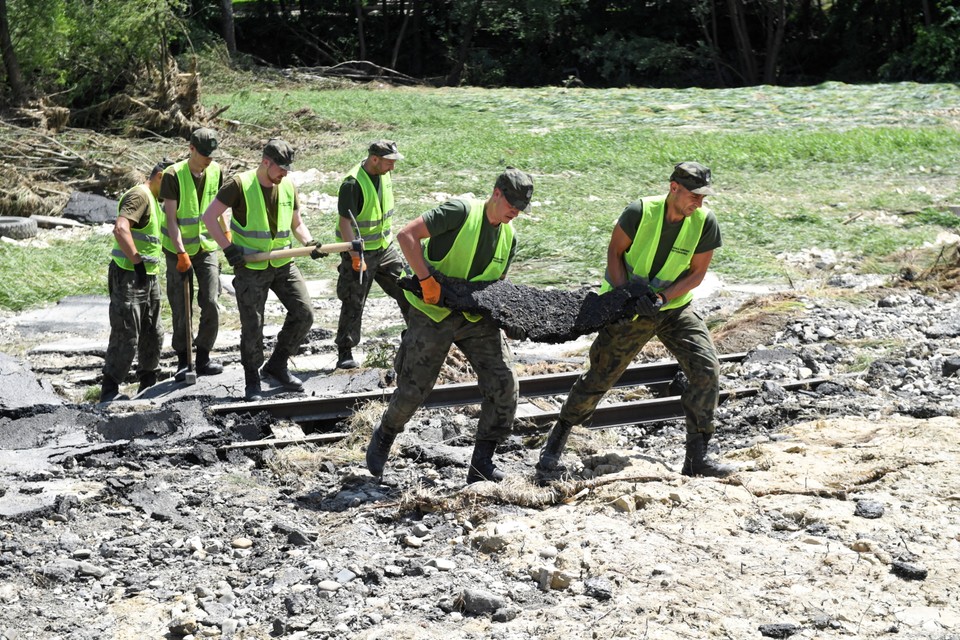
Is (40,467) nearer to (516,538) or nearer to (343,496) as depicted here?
(343,496)

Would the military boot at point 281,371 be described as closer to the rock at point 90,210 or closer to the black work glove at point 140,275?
the black work glove at point 140,275

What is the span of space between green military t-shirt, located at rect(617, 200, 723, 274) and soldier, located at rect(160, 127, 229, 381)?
3.92 metres

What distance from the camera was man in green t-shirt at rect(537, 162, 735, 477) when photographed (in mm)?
6965

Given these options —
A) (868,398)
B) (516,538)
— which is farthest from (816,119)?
(516,538)

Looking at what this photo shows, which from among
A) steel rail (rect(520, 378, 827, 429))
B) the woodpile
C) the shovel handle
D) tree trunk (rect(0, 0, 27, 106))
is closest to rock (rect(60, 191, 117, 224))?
the woodpile

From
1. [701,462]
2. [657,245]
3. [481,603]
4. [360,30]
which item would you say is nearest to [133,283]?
[657,245]

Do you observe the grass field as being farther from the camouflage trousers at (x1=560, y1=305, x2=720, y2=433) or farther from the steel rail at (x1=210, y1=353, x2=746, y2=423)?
the camouflage trousers at (x1=560, y1=305, x2=720, y2=433)

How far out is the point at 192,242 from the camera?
383 inches

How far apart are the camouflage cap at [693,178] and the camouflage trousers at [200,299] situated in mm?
4749

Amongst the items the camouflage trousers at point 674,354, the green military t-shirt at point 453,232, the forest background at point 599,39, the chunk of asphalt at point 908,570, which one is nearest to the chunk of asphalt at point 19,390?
the green military t-shirt at point 453,232

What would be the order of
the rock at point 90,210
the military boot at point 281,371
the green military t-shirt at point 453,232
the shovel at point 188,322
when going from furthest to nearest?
the rock at point 90,210 < the shovel at point 188,322 < the military boot at point 281,371 < the green military t-shirt at point 453,232

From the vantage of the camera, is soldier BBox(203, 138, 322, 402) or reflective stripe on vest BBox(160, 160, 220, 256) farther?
reflective stripe on vest BBox(160, 160, 220, 256)

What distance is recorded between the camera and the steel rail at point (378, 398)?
28.4 ft

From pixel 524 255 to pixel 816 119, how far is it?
1068cm
